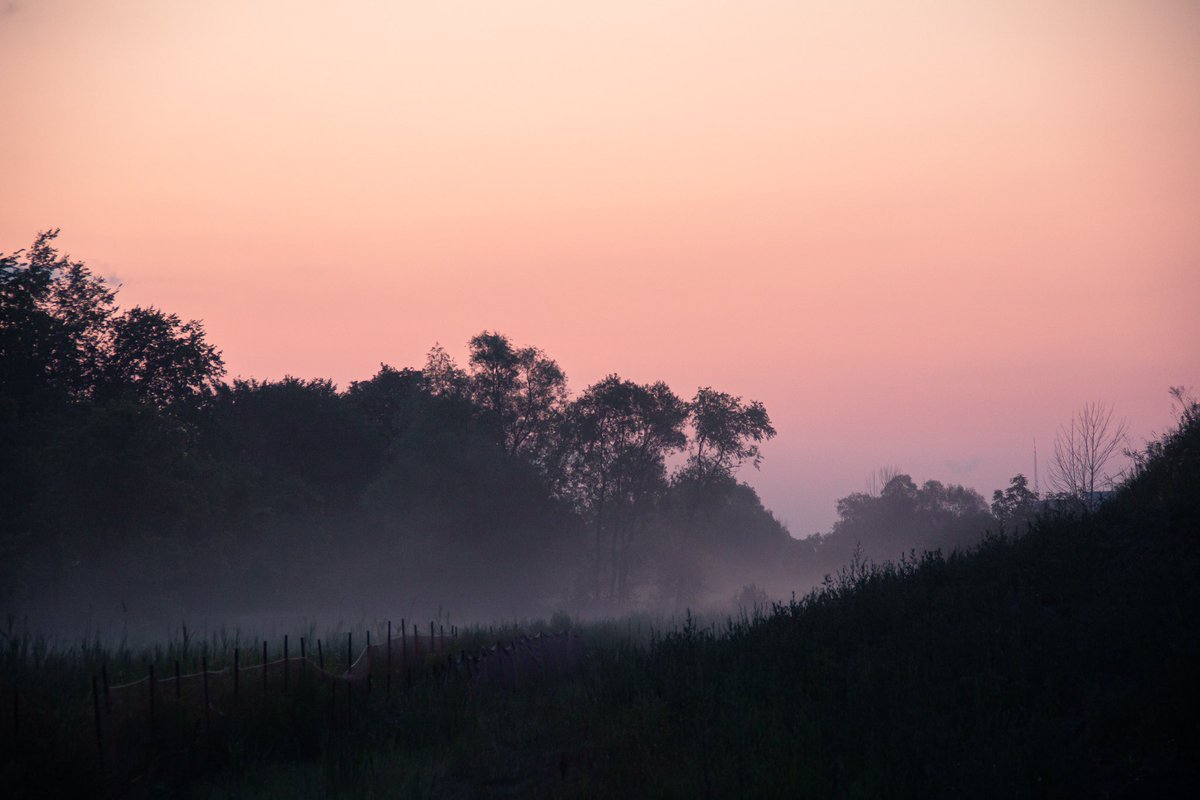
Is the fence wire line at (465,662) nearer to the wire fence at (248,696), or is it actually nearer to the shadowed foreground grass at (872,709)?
the wire fence at (248,696)

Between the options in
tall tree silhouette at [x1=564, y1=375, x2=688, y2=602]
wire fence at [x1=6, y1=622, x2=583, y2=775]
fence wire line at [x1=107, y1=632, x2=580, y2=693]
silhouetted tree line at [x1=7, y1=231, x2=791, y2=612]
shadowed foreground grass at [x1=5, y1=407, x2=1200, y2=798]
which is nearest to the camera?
shadowed foreground grass at [x1=5, y1=407, x2=1200, y2=798]

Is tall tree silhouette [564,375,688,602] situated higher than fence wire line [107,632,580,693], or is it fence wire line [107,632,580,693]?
tall tree silhouette [564,375,688,602]

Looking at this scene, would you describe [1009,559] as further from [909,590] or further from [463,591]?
[463,591]

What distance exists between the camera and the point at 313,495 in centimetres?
4969

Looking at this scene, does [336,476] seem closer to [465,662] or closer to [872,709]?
[465,662]

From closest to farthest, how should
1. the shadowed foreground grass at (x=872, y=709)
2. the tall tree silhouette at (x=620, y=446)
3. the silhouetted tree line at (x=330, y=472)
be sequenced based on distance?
the shadowed foreground grass at (x=872, y=709) < the silhouetted tree line at (x=330, y=472) < the tall tree silhouette at (x=620, y=446)

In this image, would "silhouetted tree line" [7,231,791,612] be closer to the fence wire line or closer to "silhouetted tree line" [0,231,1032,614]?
"silhouetted tree line" [0,231,1032,614]

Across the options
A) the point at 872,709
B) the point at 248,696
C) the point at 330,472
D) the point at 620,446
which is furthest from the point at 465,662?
the point at 620,446

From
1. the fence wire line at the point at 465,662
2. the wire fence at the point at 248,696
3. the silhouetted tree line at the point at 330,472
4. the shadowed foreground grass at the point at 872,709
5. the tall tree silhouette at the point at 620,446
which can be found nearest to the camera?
the shadowed foreground grass at the point at 872,709

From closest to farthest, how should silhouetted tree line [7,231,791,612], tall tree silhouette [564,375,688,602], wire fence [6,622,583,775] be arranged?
wire fence [6,622,583,775]
silhouetted tree line [7,231,791,612]
tall tree silhouette [564,375,688,602]

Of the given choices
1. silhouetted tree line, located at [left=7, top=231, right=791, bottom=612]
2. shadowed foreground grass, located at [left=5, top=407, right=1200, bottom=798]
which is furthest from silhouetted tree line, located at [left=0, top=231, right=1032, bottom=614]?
shadowed foreground grass, located at [left=5, top=407, right=1200, bottom=798]

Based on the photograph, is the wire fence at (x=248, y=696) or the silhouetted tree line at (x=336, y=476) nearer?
the wire fence at (x=248, y=696)

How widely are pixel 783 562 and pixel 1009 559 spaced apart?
312 ft

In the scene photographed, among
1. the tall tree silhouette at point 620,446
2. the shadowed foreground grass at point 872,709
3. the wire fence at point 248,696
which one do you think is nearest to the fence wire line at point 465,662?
the wire fence at point 248,696
